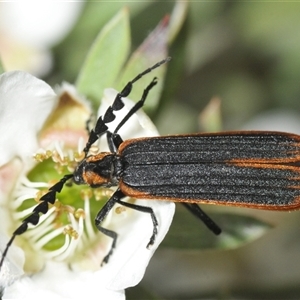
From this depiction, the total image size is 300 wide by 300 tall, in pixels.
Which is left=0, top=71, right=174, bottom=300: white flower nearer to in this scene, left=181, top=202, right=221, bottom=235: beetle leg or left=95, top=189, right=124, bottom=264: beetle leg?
left=95, top=189, right=124, bottom=264: beetle leg

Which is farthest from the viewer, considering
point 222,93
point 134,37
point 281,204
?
point 222,93

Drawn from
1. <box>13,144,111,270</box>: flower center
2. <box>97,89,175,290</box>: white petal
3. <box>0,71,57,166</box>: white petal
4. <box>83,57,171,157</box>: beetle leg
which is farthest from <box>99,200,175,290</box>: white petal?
<box>0,71,57,166</box>: white petal

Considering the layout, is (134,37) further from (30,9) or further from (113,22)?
(113,22)

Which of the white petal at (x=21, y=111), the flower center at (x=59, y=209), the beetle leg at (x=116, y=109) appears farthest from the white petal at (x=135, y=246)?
the white petal at (x=21, y=111)

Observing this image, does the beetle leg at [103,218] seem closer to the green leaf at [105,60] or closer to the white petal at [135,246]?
the white petal at [135,246]

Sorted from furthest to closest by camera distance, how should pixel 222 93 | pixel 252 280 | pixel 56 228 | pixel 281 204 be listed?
Result: pixel 222 93
pixel 252 280
pixel 56 228
pixel 281 204

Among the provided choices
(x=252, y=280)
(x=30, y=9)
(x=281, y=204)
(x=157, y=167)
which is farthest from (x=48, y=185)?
(x=30, y=9)
